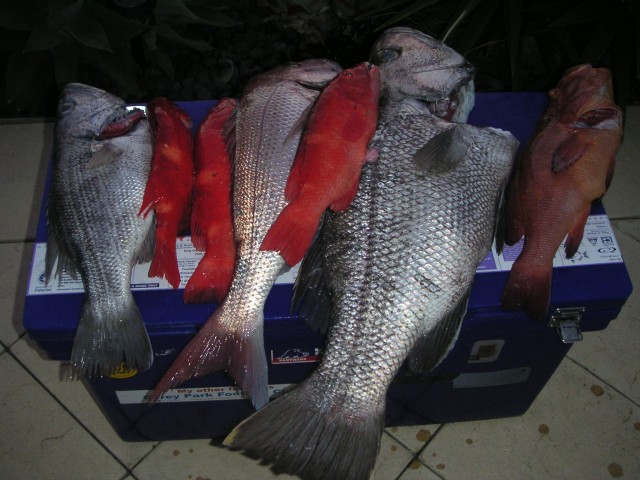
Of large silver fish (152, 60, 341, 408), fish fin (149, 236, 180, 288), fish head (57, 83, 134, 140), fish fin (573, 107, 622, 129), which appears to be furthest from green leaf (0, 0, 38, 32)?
fish fin (573, 107, 622, 129)

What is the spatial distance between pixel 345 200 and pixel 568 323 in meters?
0.53

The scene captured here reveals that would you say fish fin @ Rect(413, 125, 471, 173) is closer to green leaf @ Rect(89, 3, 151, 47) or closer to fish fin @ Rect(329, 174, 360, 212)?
fish fin @ Rect(329, 174, 360, 212)

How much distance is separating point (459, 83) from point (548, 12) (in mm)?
984

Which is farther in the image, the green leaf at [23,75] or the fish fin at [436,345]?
the green leaf at [23,75]

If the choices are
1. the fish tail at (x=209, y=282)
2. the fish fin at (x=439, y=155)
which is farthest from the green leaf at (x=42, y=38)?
the fish fin at (x=439, y=155)

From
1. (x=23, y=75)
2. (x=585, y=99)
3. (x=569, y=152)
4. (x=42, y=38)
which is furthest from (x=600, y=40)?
(x=23, y=75)

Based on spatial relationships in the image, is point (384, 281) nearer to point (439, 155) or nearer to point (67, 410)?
point (439, 155)

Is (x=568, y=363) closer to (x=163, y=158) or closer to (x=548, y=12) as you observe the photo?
(x=548, y=12)

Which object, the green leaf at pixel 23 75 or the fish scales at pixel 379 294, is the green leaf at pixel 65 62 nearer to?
the green leaf at pixel 23 75

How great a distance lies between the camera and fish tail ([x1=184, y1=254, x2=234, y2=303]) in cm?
116

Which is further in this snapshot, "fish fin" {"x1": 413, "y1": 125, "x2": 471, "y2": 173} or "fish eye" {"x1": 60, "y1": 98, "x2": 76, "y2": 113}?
"fish eye" {"x1": 60, "y1": 98, "x2": 76, "y2": 113}

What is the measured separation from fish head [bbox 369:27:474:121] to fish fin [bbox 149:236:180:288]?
0.52 meters

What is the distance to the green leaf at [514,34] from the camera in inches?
74.1

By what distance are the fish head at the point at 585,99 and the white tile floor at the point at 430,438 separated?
83 centimetres
